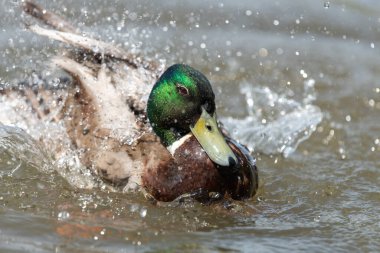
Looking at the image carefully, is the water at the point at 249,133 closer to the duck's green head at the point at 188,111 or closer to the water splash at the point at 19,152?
the water splash at the point at 19,152

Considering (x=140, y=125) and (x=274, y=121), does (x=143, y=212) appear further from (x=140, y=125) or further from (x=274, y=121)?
(x=274, y=121)

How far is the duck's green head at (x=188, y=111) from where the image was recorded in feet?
Result: 16.6

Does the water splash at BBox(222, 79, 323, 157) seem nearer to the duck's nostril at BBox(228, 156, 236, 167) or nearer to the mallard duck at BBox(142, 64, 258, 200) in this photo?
the mallard duck at BBox(142, 64, 258, 200)

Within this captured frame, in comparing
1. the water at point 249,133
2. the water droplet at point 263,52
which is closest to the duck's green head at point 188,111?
the water at point 249,133

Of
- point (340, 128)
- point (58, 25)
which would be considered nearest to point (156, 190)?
point (58, 25)

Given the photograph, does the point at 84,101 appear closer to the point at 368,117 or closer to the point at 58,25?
the point at 58,25

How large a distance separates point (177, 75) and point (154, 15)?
383 cm

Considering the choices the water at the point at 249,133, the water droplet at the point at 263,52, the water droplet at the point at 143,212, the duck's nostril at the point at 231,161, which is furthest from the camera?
the water droplet at the point at 263,52

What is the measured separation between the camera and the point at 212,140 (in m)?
5.10

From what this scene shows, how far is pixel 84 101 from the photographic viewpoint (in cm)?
588

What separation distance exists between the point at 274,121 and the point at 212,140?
242cm

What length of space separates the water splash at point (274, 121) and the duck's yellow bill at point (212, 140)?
5.38ft

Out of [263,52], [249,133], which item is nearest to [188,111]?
[249,133]

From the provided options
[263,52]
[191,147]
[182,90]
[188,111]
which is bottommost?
[263,52]
